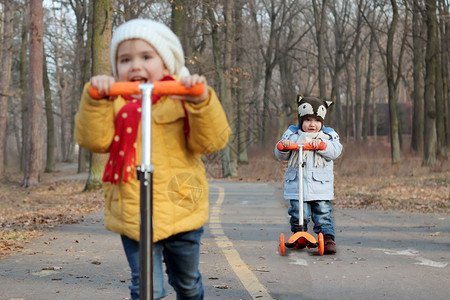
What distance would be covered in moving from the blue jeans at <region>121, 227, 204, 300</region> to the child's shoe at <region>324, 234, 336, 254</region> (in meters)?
4.39

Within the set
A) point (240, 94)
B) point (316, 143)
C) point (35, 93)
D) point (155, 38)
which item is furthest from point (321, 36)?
point (155, 38)

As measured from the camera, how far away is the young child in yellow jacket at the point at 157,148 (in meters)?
3.55

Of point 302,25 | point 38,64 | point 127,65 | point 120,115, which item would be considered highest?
point 302,25

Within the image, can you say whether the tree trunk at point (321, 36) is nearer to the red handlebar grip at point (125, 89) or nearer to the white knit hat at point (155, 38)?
the white knit hat at point (155, 38)

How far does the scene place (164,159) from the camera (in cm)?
360

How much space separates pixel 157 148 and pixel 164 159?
7cm

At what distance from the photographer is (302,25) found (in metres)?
54.3

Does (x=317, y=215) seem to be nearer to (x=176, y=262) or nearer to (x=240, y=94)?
(x=176, y=262)

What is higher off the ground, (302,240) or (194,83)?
(194,83)

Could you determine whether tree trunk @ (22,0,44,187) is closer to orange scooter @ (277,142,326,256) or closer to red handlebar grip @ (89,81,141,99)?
orange scooter @ (277,142,326,256)

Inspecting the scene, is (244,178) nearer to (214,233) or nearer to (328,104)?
(214,233)

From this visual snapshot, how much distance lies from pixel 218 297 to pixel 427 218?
7.91 meters

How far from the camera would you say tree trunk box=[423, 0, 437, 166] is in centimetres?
2975

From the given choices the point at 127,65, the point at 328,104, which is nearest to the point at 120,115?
the point at 127,65
